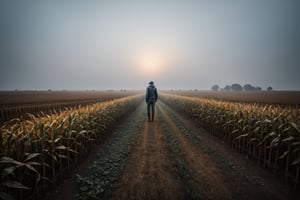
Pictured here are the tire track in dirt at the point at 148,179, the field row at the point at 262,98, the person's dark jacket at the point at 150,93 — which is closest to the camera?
the tire track in dirt at the point at 148,179

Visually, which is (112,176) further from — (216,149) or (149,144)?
(216,149)

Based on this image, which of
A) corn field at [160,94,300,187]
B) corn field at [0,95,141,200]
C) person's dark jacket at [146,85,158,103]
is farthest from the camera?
person's dark jacket at [146,85,158,103]

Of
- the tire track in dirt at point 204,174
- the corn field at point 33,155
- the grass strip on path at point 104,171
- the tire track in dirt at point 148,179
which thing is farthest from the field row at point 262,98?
the corn field at point 33,155

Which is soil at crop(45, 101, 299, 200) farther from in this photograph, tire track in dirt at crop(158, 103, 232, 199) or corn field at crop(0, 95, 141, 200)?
corn field at crop(0, 95, 141, 200)

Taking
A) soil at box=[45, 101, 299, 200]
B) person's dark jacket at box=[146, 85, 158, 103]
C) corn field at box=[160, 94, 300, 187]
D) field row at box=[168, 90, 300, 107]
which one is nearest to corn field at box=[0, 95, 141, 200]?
soil at box=[45, 101, 299, 200]

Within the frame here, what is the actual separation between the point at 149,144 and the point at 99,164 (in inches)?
110

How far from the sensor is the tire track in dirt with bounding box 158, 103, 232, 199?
3492 millimetres

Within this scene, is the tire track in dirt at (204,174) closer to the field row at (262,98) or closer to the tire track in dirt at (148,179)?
the tire track in dirt at (148,179)

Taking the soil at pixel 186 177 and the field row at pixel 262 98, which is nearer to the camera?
the soil at pixel 186 177

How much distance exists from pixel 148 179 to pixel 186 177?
1089 millimetres

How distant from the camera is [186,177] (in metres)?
4.18

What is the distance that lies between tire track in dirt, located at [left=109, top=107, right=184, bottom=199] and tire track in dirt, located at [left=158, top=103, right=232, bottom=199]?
0.57 m

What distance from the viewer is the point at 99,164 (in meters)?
4.99

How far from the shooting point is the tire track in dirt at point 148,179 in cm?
345
